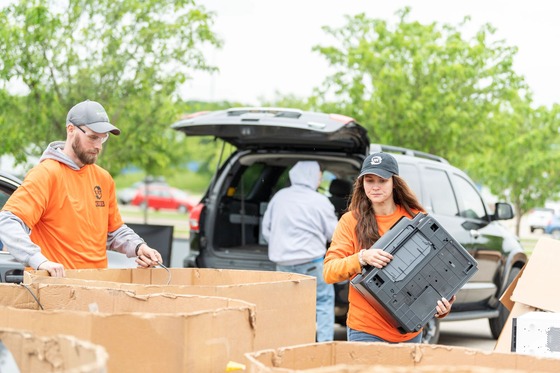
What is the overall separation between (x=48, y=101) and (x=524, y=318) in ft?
27.6

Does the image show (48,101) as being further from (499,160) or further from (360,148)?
(499,160)

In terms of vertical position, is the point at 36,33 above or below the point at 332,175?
above

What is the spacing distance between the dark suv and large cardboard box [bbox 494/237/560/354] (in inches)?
94.7

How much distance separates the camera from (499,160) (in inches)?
1033

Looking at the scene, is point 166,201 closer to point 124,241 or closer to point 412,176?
point 412,176

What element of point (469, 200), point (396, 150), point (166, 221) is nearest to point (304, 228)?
point (396, 150)

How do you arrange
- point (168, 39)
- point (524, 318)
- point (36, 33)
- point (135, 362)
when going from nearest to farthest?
1. point (135, 362)
2. point (524, 318)
3. point (36, 33)
4. point (168, 39)

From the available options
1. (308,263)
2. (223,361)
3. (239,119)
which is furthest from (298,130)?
(223,361)

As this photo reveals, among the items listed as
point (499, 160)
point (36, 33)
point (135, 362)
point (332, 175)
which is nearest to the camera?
point (135, 362)

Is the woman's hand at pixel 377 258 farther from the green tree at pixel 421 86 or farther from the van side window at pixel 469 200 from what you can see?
the green tree at pixel 421 86

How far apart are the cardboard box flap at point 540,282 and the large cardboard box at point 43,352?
3.33 m

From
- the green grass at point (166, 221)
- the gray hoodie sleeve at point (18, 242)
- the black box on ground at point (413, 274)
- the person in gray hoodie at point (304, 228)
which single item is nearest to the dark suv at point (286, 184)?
the person in gray hoodie at point (304, 228)

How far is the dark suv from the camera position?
7875mm

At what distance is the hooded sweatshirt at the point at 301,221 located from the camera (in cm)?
806
